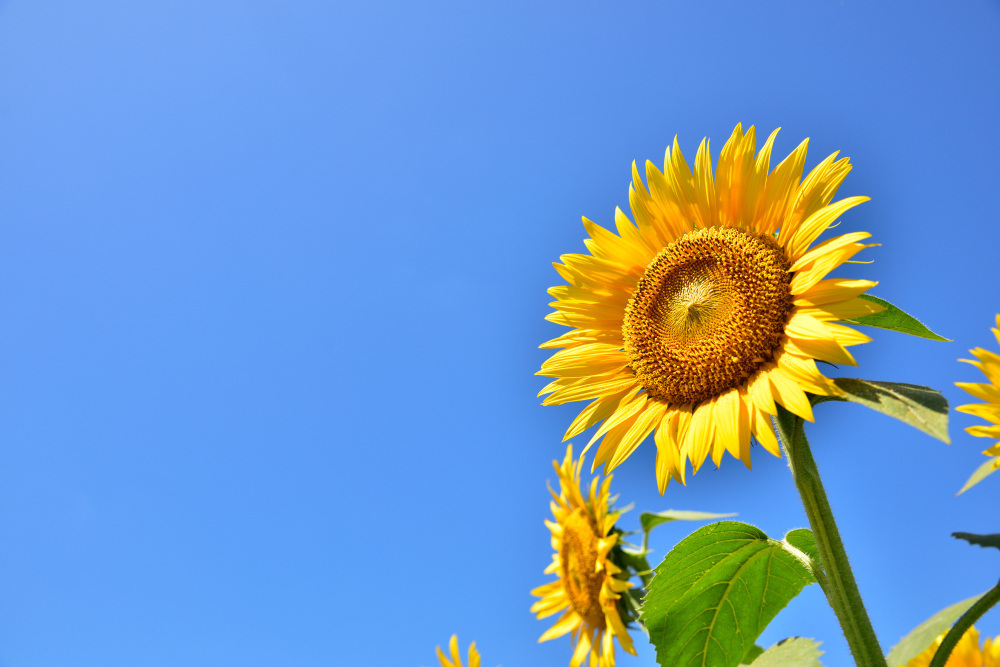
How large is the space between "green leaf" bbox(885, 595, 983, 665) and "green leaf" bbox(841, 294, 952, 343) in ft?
2.89

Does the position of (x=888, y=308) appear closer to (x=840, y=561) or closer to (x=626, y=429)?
(x=840, y=561)

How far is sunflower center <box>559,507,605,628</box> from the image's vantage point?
193 inches

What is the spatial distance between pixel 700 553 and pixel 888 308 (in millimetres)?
1031

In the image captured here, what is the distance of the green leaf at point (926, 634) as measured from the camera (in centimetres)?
202

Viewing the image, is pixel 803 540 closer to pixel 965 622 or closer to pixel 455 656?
pixel 965 622

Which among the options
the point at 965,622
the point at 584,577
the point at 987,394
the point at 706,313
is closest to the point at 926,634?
the point at 965,622

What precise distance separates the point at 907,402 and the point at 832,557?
0.59 m

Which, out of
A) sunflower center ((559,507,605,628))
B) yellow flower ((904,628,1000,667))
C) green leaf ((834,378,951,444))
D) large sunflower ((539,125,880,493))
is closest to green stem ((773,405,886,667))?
large sunflower ((539,125,880,493))

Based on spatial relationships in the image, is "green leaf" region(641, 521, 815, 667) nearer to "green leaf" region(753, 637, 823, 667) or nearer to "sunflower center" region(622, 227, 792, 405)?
"green leaf" region(753, 637, 823, 667)

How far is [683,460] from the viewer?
7.06ft

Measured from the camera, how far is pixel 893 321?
6.44ft

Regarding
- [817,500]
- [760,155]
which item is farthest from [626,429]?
[760,155]

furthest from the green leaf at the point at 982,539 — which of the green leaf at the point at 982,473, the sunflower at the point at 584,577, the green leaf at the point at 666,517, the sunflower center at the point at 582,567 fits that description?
the sunflower center at the point at 582,567

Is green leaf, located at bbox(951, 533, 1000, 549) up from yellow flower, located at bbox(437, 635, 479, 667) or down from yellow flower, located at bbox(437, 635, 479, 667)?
down
